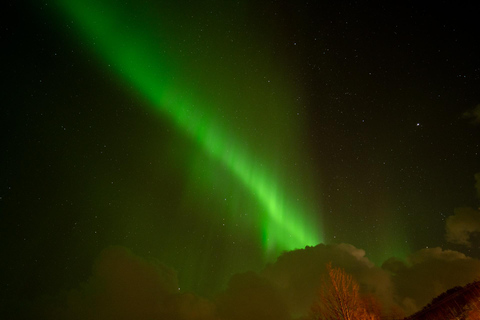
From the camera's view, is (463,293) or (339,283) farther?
(463,293)

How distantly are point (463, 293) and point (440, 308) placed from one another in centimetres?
330

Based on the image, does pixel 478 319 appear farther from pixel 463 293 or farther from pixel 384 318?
pixel 384 318

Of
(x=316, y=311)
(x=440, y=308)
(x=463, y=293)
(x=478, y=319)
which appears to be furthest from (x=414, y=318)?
(x=316, y=311)

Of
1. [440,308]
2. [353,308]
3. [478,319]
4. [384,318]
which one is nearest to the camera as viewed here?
[353,308]

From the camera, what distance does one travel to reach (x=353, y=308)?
637 inches

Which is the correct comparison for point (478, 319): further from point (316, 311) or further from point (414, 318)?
point (414, 318)

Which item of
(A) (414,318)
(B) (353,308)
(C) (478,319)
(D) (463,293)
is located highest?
(D) (463,293)

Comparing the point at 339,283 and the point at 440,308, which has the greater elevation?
the point at 440,308

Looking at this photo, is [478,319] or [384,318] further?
[384,318]

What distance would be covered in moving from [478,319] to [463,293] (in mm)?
13285

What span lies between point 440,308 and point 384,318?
21.1 metres

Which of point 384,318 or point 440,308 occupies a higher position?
point 384,318

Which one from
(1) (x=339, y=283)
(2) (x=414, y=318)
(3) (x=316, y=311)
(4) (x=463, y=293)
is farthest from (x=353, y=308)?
(4) (x=463, y=293)

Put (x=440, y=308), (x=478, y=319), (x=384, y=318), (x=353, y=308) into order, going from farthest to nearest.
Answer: (x=384, y=318) < (x=440, y=308) < (x=478, y=319) < (x=353, y=308)
